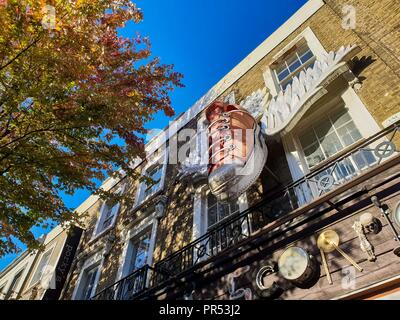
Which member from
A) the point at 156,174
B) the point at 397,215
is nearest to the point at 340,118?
the point at 397,215

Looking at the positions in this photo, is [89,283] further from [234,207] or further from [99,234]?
[234,207]

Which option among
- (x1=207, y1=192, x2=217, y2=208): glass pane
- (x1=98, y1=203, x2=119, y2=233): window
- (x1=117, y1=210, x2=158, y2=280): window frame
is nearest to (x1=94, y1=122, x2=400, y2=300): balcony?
(x1=207, y1=192, x2=217, y2=208): glass pane

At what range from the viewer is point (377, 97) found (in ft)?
21.8

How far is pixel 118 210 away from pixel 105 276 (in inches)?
151

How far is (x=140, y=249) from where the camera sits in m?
11.7

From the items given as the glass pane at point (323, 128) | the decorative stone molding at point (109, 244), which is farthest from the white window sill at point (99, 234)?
the glass pane at point (323, 128)

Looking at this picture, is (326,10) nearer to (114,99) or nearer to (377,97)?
(377,97)

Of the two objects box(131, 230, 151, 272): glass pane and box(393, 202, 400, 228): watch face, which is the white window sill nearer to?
box(131, 230, 151, 272): glass pane

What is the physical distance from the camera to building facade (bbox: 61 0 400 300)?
15.4 feet

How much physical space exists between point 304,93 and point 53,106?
6231 mm

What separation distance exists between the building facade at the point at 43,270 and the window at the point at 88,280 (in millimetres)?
1233

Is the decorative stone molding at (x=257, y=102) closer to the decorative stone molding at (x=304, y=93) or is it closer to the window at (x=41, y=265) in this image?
the decorative stone molding at (x=304, y=93)

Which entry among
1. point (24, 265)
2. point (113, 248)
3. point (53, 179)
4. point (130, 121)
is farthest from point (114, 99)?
point (24, 265)

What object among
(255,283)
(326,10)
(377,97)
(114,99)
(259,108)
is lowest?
(255,283)
